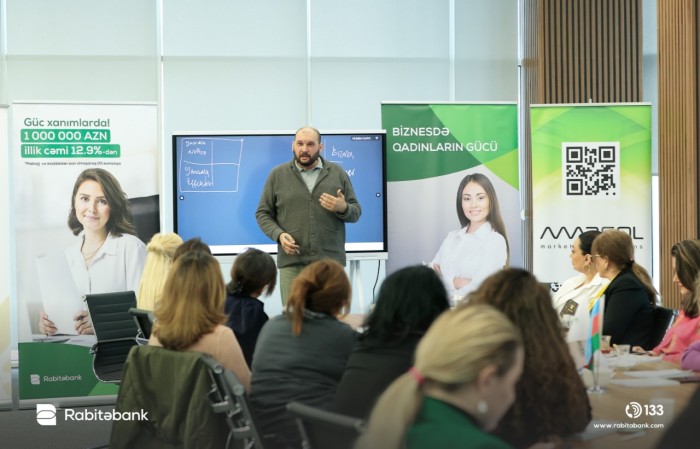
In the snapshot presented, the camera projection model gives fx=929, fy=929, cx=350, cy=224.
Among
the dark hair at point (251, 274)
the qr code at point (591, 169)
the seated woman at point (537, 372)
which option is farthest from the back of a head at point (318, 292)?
the qr code at point (591, 169)

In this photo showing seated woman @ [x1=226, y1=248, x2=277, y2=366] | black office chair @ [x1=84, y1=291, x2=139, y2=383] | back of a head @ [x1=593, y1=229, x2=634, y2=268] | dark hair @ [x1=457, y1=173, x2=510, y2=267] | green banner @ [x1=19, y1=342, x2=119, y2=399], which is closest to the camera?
seated woman @ [x1=226, y1=248, x2=277, y2=366]

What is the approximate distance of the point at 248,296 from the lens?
4.13 m

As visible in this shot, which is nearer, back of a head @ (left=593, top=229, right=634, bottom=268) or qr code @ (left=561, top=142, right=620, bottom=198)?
back of a head @ (left=593, top=229, right=634, bottom=268)

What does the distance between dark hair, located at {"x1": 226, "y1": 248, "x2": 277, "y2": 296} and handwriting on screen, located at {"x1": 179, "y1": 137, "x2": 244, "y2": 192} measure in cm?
292

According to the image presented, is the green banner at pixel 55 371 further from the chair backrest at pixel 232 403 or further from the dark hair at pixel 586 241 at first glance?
the chair backrest at pixel 232 403

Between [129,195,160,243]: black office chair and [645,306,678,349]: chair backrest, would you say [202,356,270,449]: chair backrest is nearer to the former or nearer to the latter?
[645,306,678,349]: chair backrest

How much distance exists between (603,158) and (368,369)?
190 inches

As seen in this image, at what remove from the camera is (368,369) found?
2635mm

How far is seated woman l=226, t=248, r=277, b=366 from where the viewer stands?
4.03m

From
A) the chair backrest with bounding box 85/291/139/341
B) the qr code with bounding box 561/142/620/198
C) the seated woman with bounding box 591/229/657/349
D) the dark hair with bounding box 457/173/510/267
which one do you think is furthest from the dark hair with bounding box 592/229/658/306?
the chair backrest with bounding box 85/291/139/341

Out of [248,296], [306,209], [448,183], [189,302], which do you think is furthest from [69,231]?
[189,302]

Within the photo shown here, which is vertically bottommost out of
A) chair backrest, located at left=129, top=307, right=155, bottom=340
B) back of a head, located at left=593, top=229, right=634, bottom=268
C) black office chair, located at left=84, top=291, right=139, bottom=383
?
black office chair, located at left=84, top=291, right=139, bottom=383

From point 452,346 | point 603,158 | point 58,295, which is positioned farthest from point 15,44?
point 452,346

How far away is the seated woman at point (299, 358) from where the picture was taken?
10.2ft
